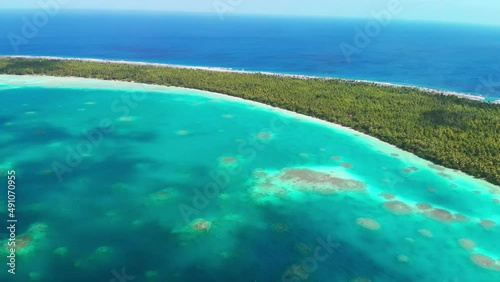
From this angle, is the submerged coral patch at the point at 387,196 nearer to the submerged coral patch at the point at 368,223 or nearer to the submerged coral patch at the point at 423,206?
the submerged coral patch at the point at 423,206

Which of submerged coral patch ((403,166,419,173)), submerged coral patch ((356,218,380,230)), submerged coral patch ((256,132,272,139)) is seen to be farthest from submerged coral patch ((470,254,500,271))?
submerged coral patch ((256,132,272,139))

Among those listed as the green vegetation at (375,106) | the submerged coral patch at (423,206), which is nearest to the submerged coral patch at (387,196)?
the submerged coral patch at (423,206)

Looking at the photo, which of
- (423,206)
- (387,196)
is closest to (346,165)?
(387,196)

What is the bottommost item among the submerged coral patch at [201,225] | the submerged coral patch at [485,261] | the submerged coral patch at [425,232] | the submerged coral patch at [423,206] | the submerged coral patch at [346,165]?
the submerged coral patch at [201,225]

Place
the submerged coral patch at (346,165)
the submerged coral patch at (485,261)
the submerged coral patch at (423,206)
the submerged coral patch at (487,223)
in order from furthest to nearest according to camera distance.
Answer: the submerged coral patch at (346,165), the submerged coral patch at (423,206), the submerged coral patch at (487,223), the submerged coral patch at (485,261)

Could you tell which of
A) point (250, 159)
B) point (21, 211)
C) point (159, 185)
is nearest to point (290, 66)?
point (250, 159)
